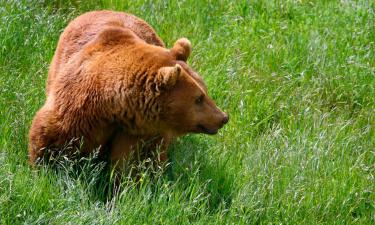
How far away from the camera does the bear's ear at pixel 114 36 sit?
6.56m

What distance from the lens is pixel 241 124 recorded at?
754cm

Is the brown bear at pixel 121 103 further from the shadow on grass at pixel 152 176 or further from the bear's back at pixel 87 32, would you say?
the bear's back at pixel 87 32

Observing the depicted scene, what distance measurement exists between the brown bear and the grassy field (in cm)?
24

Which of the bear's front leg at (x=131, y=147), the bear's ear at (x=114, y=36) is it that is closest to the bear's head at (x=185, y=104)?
the bear's front leg at (x=131, y=147)

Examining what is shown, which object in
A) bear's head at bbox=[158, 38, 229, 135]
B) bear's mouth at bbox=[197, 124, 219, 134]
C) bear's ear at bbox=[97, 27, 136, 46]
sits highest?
bear's ear at bbox=[97, 27, 136, 46]

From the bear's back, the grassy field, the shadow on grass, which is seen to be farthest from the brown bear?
the bear's back

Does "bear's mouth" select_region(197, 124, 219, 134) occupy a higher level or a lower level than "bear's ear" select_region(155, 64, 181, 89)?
lower

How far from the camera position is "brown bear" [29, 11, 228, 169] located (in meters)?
6.13

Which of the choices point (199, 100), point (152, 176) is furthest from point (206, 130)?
point (152, 176)

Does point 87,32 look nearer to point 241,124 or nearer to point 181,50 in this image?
point 181,50

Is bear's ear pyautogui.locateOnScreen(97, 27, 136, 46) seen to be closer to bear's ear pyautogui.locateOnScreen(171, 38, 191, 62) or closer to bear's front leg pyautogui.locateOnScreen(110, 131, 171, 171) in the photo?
bear's ear pyautogui.locateOnScreen(171, 38, 191, 62)

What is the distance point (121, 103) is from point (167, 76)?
16.1 inches

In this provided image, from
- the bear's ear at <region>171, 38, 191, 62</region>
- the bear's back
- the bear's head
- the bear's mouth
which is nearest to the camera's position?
the bear's head

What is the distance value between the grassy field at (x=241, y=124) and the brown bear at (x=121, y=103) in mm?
236
